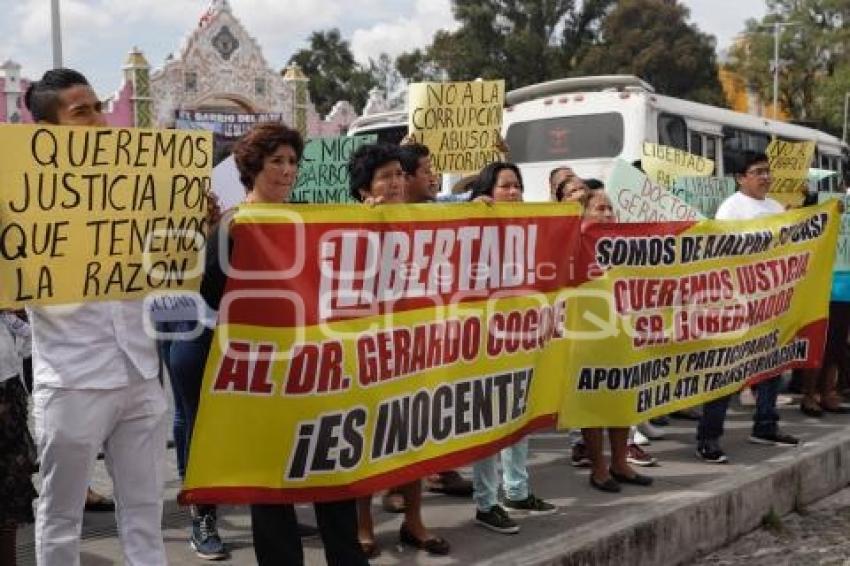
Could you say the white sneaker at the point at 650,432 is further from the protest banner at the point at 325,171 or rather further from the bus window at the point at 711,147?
the bus window at the point at 711,147

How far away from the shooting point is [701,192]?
7656mm

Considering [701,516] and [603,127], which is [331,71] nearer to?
[603,127]

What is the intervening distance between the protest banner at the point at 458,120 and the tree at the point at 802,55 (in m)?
49.9

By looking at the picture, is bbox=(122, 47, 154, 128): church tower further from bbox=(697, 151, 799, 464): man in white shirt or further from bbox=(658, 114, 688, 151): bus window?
bbox=(697, 151, 799, 464): man in white shirt

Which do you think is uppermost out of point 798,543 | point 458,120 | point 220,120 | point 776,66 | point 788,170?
point 776,66

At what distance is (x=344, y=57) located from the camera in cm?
5981

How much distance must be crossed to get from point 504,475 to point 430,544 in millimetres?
769

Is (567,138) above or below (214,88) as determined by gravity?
below

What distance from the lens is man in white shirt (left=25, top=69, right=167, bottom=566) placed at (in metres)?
3.01

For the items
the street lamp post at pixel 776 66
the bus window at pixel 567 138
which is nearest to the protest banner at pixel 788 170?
the bus window at pixel 567 138

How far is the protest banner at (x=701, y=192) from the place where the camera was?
24.8 ft

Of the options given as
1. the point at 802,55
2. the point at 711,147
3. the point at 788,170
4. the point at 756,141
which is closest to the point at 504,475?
the point at 788,170

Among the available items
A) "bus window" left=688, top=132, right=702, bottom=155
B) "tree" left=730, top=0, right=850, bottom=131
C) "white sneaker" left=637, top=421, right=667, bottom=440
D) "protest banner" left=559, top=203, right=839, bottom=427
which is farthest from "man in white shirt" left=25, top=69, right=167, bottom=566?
"tree" left=730, top=0, right=850, bottom=131

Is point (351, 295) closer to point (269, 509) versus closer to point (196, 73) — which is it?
point (269, 509)
